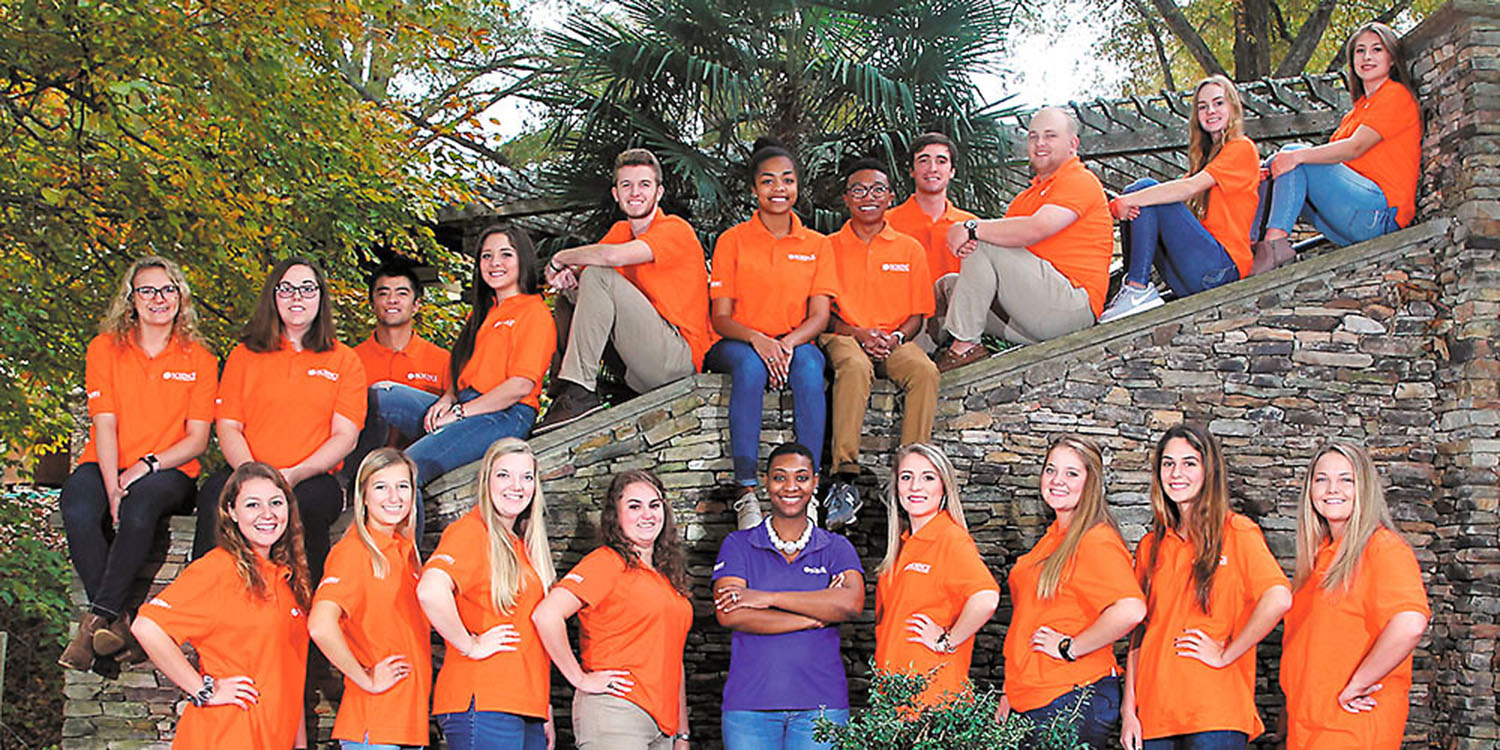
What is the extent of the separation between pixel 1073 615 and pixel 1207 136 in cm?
306

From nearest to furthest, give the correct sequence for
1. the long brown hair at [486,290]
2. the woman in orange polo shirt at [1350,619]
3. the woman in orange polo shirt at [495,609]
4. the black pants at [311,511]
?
the woman in orange polo shirt at [1350,619], the woman in orange polo shirt at [495,609], the black pants at [311,511], the long brown hair at [486,290]

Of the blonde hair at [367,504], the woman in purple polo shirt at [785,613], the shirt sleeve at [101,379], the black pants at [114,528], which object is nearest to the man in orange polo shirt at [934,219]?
the woman in purple polo shirt at [785,613]

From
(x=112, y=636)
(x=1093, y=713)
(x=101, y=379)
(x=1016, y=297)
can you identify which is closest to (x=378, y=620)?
(x=112, y=636)

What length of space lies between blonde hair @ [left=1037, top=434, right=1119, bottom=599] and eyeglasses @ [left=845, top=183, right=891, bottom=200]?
1876mm

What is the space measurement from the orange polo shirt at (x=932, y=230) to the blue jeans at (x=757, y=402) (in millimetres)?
1121

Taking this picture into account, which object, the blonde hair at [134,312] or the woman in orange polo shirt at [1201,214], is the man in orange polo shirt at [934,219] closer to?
the woman in orange polo shirt at [1201,214]

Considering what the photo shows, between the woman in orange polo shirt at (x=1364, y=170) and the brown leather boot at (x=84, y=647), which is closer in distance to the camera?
the brown leather boot at (x=84, y=647)

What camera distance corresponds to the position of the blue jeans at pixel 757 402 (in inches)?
254

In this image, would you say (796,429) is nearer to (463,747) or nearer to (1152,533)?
(1152,533)

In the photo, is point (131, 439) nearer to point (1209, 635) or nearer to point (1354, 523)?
point (1209, 635)

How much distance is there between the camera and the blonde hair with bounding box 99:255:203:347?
616 centimetres

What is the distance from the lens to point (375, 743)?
519 cm

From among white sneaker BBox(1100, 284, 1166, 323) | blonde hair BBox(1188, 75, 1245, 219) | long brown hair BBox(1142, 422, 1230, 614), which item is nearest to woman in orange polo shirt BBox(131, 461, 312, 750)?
long brown hair BBox(1142, 422, 1230, 614)

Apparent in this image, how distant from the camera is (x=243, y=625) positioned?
5273mm
